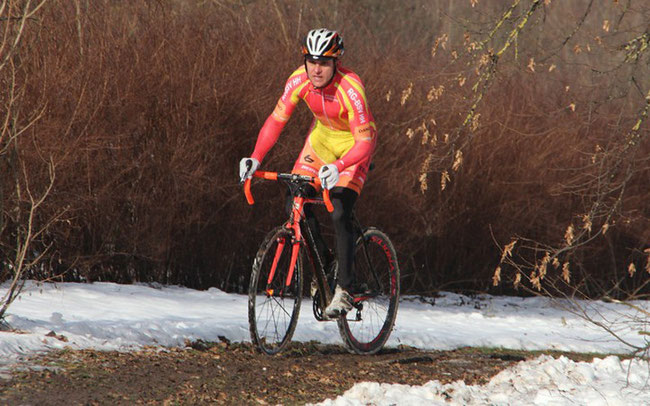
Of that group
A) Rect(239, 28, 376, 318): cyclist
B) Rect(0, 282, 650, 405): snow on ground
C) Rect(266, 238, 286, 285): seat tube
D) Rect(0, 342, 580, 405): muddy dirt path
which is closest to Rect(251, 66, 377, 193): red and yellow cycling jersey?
Rect(239, 28, 376, 318): cyclist

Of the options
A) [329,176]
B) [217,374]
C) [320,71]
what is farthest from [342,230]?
[217,374]

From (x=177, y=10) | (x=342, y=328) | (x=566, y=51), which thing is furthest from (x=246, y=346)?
(x=566, y=51)

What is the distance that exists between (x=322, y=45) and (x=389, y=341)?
294 centimetres

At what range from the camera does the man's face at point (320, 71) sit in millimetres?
6434

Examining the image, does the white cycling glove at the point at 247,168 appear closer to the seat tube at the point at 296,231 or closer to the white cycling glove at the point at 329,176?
the seat tube at the point at 296,231

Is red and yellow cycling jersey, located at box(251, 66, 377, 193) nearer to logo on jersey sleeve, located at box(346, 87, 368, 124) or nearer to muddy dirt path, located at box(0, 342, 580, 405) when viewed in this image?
logo on jersey sleeve, located at box(346, 87, 368, 124)

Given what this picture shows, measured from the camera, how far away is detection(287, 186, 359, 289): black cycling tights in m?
6.53

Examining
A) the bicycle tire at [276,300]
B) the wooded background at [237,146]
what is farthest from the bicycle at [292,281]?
the wooded background at [237,146]

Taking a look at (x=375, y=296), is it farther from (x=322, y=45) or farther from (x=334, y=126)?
(x=322, y=45)

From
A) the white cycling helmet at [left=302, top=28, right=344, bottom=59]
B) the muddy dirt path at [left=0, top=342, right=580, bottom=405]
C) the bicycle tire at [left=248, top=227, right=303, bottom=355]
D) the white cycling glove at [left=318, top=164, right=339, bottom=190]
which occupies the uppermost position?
the white cycling helmet at [left=302, top=28, right=344, bottom=59]

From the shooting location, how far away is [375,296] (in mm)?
7176

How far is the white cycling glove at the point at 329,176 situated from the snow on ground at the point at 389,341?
1330mm

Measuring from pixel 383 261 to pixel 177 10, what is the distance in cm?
510

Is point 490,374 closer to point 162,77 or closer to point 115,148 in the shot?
point 115,148
